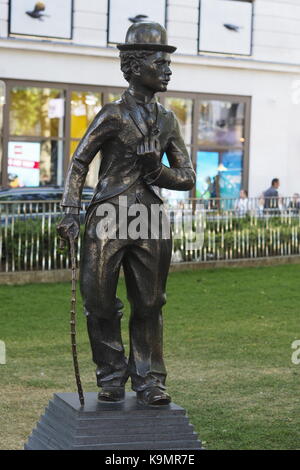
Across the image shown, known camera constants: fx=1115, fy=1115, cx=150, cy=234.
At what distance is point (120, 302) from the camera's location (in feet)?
22.7

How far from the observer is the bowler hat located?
6797mm

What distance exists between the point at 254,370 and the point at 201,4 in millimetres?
18934

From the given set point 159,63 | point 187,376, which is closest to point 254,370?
point 187,376

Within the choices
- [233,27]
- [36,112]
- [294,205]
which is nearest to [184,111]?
[233,27]

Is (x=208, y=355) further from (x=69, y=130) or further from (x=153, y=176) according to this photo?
(x=69, y=130)

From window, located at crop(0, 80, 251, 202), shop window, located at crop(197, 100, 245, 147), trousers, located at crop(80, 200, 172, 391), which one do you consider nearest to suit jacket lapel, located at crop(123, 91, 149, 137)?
trousers, located at crop(80, 200, 172, 391)

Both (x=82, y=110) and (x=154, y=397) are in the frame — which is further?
(x=82, y=110)

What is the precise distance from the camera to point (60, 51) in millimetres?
26266

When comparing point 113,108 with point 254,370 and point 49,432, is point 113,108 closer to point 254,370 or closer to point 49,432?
point 49,432

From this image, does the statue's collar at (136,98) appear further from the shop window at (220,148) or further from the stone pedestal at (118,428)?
the shop window at (220,148)

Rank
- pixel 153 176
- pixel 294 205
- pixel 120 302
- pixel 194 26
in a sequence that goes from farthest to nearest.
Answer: pixel 194 26, pixel 294 205, pixel 120 302, pixel 153 176

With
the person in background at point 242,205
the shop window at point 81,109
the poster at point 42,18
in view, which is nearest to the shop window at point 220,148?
the shop window at point 81,109

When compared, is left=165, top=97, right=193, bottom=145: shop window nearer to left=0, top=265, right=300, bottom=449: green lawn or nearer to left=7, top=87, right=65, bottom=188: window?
left=7, top=87, right=65, bottom=188: window

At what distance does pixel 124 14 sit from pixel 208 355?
1688 cm
